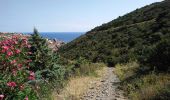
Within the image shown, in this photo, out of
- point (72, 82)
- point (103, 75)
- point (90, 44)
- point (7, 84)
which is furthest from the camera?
point (90, 44)

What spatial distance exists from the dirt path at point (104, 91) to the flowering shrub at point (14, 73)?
3.66 m

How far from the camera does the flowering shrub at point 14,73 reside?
7809 millimetres

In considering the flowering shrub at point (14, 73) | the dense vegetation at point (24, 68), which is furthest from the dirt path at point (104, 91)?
the flowering shrub at point (14, 73)

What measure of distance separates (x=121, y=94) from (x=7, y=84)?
6189 millimetres

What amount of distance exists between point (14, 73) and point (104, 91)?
19.5ft

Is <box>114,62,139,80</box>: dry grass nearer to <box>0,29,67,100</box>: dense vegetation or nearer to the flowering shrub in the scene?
<box>0,29,67,100</box>: dense vegetation

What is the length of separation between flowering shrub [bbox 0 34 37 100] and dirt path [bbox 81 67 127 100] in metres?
3.66

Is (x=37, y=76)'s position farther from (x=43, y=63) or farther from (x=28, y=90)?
(x=28, y=90)

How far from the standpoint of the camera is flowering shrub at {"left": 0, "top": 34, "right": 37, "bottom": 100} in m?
7.81

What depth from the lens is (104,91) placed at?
1354 cm

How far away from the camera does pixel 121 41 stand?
35.9m

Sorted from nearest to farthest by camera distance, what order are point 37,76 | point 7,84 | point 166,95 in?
point 7,84, point 166,95, point 37,76

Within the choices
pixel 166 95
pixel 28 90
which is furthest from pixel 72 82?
pixel 28 90

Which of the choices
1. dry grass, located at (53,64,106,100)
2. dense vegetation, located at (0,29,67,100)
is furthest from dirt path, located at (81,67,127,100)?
dense vegetation, located at (0,29,67,100)
